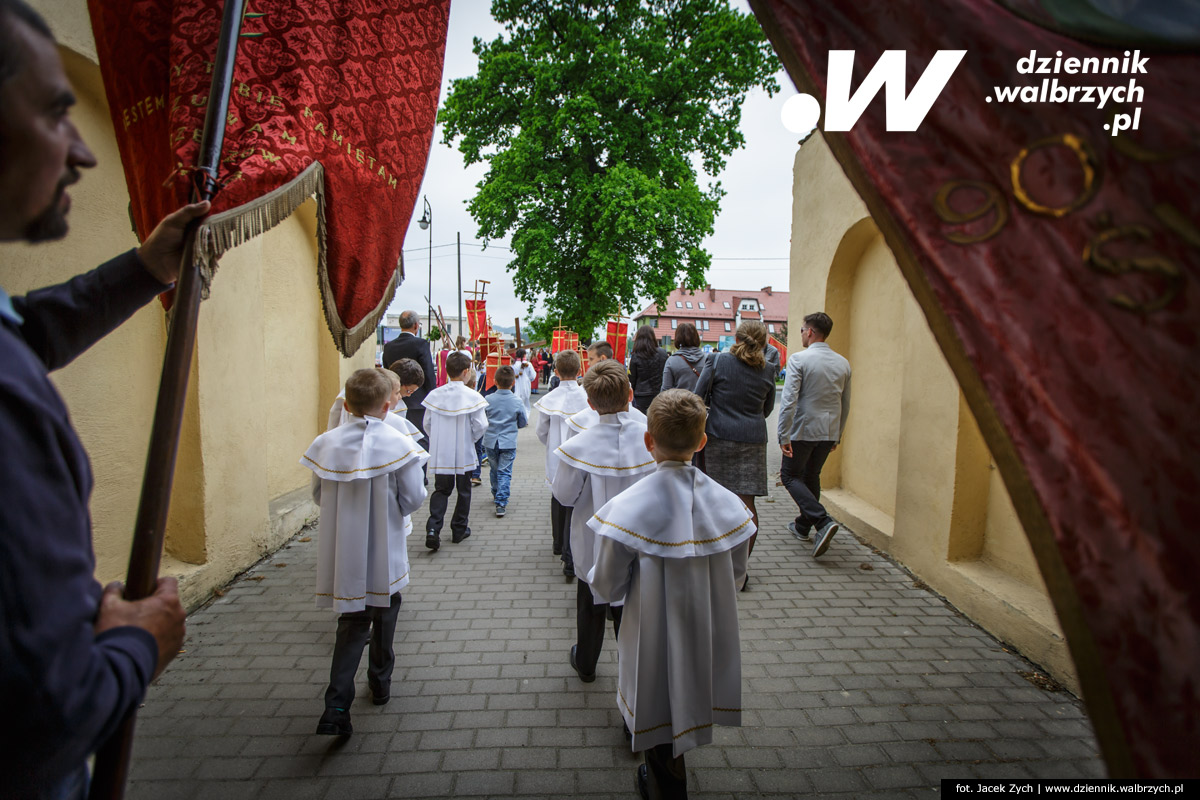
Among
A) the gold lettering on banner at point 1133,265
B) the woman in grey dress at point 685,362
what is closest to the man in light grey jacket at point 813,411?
the woman in grey dress at point 685,362

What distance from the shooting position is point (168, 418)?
1.15 metres

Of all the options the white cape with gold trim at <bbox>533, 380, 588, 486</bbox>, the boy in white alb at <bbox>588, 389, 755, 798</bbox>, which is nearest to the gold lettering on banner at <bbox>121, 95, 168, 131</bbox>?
the boy in white alb at <bbox>588, 389, 755, 798</bbox>

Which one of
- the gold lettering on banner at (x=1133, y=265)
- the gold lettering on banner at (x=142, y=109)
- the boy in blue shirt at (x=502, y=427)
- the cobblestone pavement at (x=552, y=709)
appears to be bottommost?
the cobblestone pavement at (x=552, y=709)

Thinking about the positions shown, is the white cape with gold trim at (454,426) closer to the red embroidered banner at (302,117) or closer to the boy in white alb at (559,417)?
the boy in white alb at (559,417)

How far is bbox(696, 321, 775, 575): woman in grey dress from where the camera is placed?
443 cm

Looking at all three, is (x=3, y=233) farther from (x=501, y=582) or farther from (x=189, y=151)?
(x=501, y=582)

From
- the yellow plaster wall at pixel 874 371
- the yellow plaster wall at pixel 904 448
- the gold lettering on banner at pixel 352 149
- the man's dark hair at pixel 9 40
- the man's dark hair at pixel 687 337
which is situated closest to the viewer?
the man's dark hair at pixel 9 40

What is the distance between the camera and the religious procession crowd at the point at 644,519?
2107 mm

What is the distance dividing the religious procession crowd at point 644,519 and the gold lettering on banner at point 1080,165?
1504 millimetres

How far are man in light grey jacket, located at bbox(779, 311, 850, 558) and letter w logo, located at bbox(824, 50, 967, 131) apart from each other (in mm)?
4009

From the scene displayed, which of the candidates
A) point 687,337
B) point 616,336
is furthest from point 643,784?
point 616,336

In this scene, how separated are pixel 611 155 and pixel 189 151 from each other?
1661 cm

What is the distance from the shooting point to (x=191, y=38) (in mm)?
1840

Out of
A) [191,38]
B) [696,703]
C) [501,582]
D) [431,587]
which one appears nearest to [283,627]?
[431,587]
